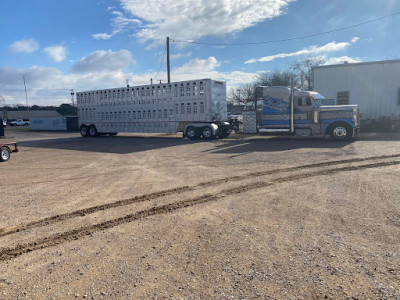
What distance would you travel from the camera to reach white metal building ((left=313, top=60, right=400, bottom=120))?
23859mm

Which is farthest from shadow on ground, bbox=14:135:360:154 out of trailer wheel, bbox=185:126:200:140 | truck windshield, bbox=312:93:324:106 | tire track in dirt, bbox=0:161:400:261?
tire track in dirt, bbox=0:161:400:261

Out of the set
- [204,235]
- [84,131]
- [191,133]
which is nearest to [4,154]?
[191,133]

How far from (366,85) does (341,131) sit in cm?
995

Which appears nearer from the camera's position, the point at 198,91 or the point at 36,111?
the point at 198,91

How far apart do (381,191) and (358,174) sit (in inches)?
74.7

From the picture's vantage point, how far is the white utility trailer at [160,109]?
20641 millimetres

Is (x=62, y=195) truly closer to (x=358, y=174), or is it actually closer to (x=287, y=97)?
(x=358, y=174)

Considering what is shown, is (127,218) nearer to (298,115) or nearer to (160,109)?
(298,115)

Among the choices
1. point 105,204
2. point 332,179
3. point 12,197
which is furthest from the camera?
point 332,179

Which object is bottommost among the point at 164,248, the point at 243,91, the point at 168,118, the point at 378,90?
the point at 164,248

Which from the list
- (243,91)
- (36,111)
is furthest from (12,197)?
(36,111)

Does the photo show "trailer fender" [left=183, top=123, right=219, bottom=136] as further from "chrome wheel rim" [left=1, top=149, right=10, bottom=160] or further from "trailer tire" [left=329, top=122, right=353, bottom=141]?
"chrome wheel rim" [left=1, top=149, right=10, bottom=160]

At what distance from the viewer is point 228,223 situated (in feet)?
17.1

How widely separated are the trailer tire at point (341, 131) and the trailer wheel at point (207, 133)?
7.28m
